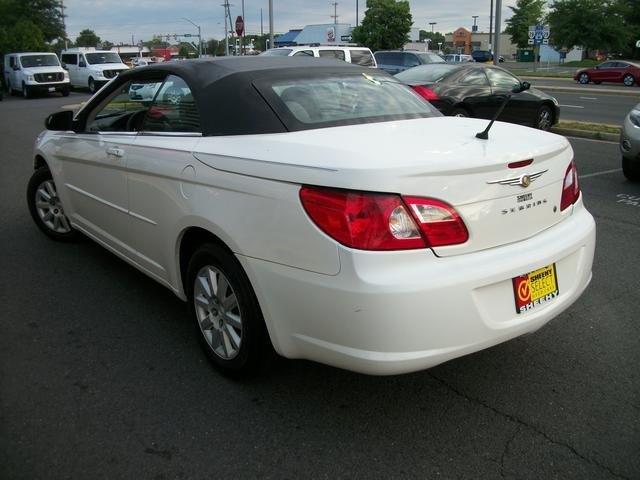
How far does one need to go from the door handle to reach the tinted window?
30.0 m

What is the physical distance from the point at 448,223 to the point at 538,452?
1057mm

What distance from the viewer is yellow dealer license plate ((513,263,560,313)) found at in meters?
2.62

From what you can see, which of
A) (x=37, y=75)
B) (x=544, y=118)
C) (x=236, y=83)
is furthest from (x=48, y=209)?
(x=37, y=75)

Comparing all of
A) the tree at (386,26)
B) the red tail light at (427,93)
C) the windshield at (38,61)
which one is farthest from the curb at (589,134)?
the tree at (386,26)

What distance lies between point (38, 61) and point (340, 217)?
30915 mm

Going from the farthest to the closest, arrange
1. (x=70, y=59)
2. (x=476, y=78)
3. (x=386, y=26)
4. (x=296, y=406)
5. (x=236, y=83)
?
(x=386, y=26) → (x=70, y=59) → (x=476, y=78) → (x=236, y=83) → (x=296, y=406)

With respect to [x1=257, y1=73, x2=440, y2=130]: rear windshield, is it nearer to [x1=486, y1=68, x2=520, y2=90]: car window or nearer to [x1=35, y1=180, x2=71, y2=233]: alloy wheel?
[x1=35, y1=180, x2=71, y2=233]: alloy wheel

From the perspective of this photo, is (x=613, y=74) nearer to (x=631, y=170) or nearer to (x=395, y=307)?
(x=631, y=170)

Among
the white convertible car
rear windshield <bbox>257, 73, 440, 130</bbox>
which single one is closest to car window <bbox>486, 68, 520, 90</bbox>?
rear windshield <bbox>257, 73, 440, 130</bbox>

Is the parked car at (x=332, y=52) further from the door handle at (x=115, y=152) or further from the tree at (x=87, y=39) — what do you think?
the tree at (x=87, y=39)

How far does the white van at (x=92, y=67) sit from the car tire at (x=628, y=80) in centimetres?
2646

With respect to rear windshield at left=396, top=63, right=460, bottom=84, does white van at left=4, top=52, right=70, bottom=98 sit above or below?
above

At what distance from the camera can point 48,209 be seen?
18.0 ft

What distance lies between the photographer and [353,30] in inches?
2361
